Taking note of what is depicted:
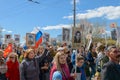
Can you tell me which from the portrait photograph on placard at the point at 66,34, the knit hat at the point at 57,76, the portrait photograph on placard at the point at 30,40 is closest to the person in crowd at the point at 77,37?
the knit hat at the point at 57,76

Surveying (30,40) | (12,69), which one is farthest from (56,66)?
(30,40)

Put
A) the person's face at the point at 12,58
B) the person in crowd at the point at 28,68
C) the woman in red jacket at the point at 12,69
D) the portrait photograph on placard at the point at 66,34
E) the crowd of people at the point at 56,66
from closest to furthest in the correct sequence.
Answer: the crowd of people at the point at 56,66 → the person in crowd at the point at 28,68 → the person's face at the point at 12,58 → the woman in red jacket at the point at 12,69 → the portrait photograph on placard at the point at 66,34

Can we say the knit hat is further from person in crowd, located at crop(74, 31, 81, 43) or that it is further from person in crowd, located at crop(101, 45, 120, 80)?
person in crowd, located at crop(74, 31, 81, 43)

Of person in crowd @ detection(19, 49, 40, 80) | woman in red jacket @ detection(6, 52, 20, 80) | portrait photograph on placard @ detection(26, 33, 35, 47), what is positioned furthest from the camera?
portrait photograph on placard @ detection(26, 33, 35, 47)

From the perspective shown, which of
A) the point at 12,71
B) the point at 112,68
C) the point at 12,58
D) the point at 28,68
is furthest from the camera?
the point at 12,71

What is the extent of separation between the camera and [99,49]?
1336 centimetres

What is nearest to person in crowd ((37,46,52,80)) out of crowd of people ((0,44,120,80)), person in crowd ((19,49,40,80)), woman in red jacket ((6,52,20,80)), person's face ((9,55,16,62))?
crowd of people ((0,44,120,80))

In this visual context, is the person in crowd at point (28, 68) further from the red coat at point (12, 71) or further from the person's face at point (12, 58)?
the red coat at point (12, 71)

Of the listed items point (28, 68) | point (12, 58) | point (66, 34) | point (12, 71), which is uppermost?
point (66, 34)

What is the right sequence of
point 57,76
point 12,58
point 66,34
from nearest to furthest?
point 57,76
point 12,58
point 66,34

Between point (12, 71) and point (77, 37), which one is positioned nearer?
point (77, 37)

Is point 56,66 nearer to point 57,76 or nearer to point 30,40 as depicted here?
point 57,76

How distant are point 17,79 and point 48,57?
5.99 ft

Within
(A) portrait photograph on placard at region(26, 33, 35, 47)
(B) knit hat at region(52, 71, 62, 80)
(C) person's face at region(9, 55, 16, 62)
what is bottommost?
(B) knit hat at region(52, 71, 62, 80)
